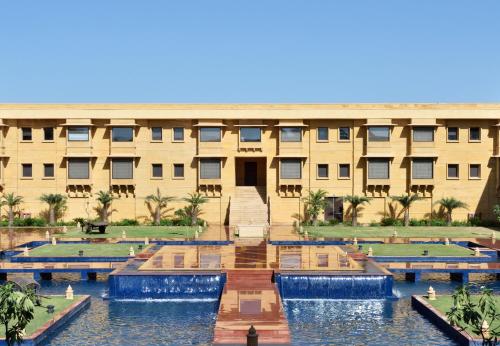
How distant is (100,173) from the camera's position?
51.4 meters

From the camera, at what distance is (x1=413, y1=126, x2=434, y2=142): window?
50656mm

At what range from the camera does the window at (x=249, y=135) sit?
51.1 metres

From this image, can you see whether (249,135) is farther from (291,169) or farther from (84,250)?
(84,250)

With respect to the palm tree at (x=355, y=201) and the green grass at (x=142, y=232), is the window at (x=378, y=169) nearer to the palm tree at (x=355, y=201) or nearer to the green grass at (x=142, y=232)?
the palm tree at (x=355, y=201)

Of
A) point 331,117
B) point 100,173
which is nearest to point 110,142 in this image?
point 100,173

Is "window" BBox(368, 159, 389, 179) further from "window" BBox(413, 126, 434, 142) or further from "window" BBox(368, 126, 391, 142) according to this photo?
"window" BBox(413, 126, 434, 142)

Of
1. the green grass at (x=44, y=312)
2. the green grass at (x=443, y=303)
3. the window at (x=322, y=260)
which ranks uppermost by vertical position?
the window at (x=322, y=260)

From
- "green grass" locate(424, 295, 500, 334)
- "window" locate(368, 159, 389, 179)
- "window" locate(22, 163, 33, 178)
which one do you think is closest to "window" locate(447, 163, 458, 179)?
"window" locate(368, 159, 389, 179)

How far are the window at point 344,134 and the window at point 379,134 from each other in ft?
5.44

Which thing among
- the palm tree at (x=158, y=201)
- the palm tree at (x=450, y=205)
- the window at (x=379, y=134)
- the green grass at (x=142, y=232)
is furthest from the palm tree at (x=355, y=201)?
the palm tree at (x=158, y=201)

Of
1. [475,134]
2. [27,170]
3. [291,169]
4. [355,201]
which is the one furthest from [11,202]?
[475,134]

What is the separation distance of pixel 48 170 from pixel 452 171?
32.0m

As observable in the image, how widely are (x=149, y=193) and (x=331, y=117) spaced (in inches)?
611

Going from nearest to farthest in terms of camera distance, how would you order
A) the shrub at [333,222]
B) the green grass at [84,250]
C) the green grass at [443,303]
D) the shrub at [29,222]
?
1. the green grass at [443,303]
2. the green grass at [84,250]
3. the shrub at [29,222]
4. the shrub at [333,222]
